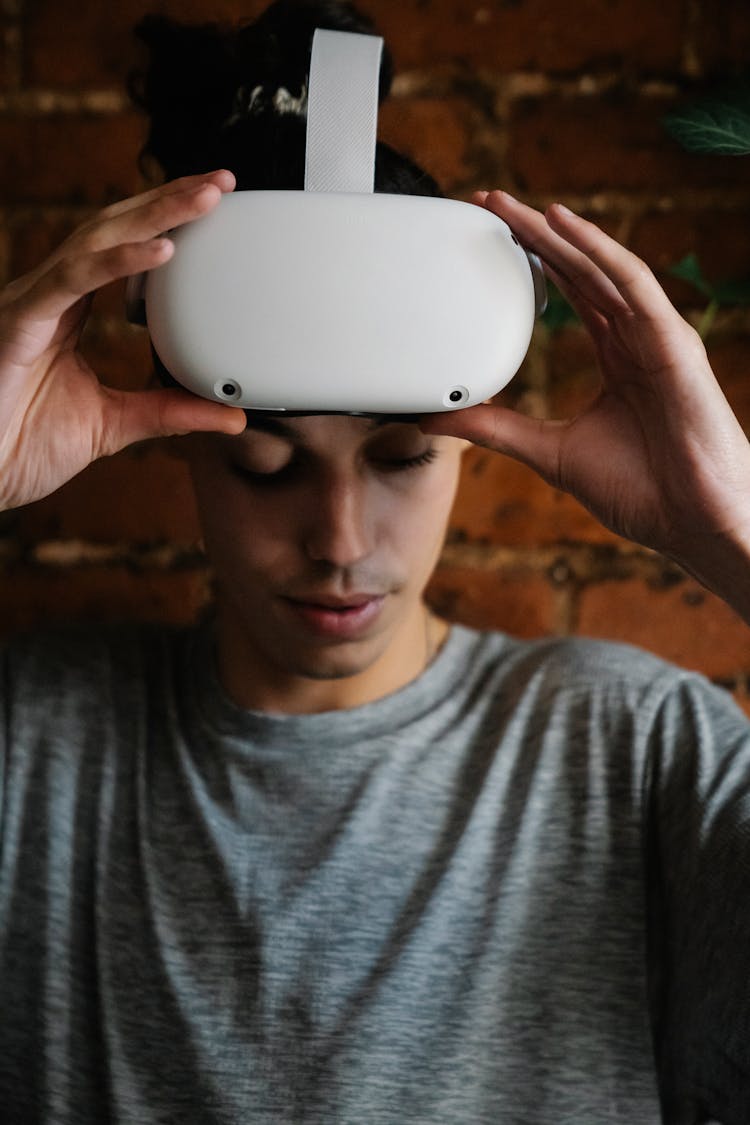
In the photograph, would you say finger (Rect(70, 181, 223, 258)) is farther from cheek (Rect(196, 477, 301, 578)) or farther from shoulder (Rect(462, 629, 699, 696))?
shoulder (Rect(462, 629, 699, 696))

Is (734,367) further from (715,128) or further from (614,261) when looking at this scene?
(614,261)

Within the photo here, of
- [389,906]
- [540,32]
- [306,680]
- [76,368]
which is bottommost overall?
[389,906]

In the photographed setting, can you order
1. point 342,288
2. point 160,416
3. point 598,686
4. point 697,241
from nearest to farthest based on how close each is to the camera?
point 342,288 < point 160,416 < point 598,686 < point 697,241

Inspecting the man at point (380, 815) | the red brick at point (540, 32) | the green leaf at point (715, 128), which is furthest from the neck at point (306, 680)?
the red brick at point (540, 32)

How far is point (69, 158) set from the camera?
1.10 meters

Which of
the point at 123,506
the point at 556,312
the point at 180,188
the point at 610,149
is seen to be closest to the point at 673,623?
the point at 556,312

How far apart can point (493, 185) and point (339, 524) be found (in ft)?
1.49

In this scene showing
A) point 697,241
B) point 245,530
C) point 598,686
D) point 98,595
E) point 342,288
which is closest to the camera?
point 342,288

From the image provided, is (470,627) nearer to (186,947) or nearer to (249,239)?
(186,947)

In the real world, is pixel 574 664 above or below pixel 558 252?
below

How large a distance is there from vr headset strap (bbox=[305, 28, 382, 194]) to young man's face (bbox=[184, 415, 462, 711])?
18cm

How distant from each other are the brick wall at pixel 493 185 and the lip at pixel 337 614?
30 cm

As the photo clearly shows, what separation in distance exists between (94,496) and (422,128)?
50cm

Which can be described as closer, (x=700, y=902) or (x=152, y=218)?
(x=152, y=218)
